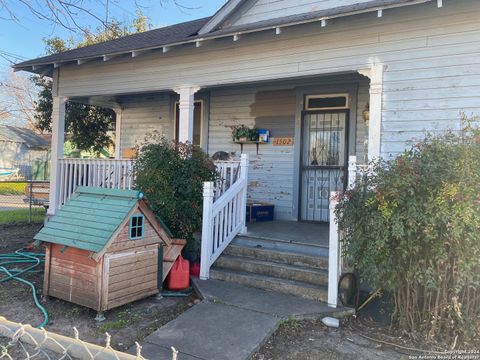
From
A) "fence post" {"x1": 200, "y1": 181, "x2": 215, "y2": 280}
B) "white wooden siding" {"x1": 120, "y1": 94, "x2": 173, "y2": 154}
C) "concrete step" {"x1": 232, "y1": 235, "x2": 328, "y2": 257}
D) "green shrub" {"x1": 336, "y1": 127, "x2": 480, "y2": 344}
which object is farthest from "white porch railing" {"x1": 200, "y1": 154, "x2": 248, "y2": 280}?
"white wooden siding" {"x1": 120, "y1": 94, "x2": 173, "y2": 154}

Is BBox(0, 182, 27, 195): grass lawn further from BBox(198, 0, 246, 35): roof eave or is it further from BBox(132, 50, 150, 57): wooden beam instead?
BBox(198, 0, 246, 35): roof eave

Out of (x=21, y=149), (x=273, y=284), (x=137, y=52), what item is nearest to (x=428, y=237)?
(x=273, y=284)

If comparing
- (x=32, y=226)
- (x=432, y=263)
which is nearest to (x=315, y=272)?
(x=432, y=263)

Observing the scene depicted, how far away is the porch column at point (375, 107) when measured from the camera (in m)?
5.09

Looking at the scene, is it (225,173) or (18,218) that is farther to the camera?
(18,218)

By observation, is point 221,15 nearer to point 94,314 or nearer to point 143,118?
point 143,118

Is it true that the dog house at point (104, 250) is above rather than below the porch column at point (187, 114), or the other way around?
below

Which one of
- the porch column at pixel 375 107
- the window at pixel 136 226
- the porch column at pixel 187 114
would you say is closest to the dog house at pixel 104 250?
the window at pixel 136 226

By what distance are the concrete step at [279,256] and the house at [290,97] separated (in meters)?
0.02

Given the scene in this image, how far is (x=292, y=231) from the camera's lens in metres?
6.16

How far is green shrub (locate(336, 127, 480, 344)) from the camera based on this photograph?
3.37 m

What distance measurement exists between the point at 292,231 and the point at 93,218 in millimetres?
3130

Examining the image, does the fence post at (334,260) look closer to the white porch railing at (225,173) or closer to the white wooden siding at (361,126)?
the white porch railing at (225,173)

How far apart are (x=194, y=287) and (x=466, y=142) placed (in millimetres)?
3427
